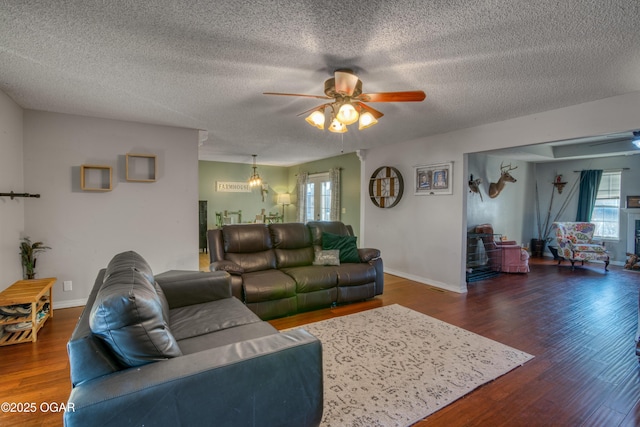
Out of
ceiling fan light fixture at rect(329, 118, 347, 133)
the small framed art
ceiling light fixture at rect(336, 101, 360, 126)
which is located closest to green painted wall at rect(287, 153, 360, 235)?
ceiling fan light fixture at rect(329, 118, 347, 133)

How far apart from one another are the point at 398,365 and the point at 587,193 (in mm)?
7352

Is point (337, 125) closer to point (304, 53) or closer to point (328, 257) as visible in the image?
point (304, 53)

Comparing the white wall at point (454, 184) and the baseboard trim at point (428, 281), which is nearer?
the white wall at point (454, 184)

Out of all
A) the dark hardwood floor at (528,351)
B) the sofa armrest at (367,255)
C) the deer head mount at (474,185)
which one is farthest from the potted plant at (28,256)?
the deer head mount at (474,185)

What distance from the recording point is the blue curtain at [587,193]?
22.0 feet

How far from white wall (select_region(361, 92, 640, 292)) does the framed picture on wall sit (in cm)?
8

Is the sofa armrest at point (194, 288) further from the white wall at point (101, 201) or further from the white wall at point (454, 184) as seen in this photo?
the white wall at point (454, 184)

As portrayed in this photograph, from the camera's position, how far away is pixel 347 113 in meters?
2.39

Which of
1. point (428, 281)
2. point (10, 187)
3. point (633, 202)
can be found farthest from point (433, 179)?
point (10, 187)

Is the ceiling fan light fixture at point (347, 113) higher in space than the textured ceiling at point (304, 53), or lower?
lower

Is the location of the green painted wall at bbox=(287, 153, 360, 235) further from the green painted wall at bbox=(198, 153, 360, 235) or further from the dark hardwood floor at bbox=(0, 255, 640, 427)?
the dark hardwood floor at bbox=(0, 255, 640, 427)

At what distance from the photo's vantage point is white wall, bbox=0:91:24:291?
2914 millimetres

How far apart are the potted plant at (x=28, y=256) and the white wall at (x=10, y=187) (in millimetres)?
52

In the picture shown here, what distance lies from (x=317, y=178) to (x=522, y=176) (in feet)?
17.2
